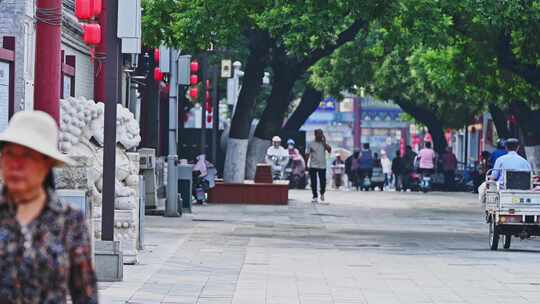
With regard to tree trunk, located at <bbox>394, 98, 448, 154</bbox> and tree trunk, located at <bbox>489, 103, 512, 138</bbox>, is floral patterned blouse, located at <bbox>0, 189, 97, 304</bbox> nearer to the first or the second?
tree trunk, located at <bbox>489, 103, 512, 138</bbox>

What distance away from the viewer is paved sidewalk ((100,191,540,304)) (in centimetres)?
1415

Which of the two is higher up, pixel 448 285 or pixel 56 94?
pixel 56 94

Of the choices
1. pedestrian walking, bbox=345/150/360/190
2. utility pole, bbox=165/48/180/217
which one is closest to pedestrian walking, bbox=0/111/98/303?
utility pole, bbox=165/48/180/217

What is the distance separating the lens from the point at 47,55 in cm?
1362

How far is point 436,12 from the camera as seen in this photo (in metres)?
30.1

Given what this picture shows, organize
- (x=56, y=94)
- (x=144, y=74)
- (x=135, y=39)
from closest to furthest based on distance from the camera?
(x=56, y=94) < (x=135, y=39) < (x=144, y=74)

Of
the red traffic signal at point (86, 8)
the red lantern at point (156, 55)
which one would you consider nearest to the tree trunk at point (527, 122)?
the red lantern at point (156, 55)

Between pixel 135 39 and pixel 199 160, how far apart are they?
1822 cm

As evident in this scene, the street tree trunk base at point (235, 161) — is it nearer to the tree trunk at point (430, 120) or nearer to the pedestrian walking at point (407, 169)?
the pedestrian walking at point (407, 169)

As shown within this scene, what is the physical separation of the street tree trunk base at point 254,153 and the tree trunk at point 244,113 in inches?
89.2

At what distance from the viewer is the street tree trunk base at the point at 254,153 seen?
128 feet

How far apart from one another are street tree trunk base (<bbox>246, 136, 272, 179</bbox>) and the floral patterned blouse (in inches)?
1301

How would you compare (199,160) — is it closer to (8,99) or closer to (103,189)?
(8,99)

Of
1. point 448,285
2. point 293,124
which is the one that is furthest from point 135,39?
point 293,124
